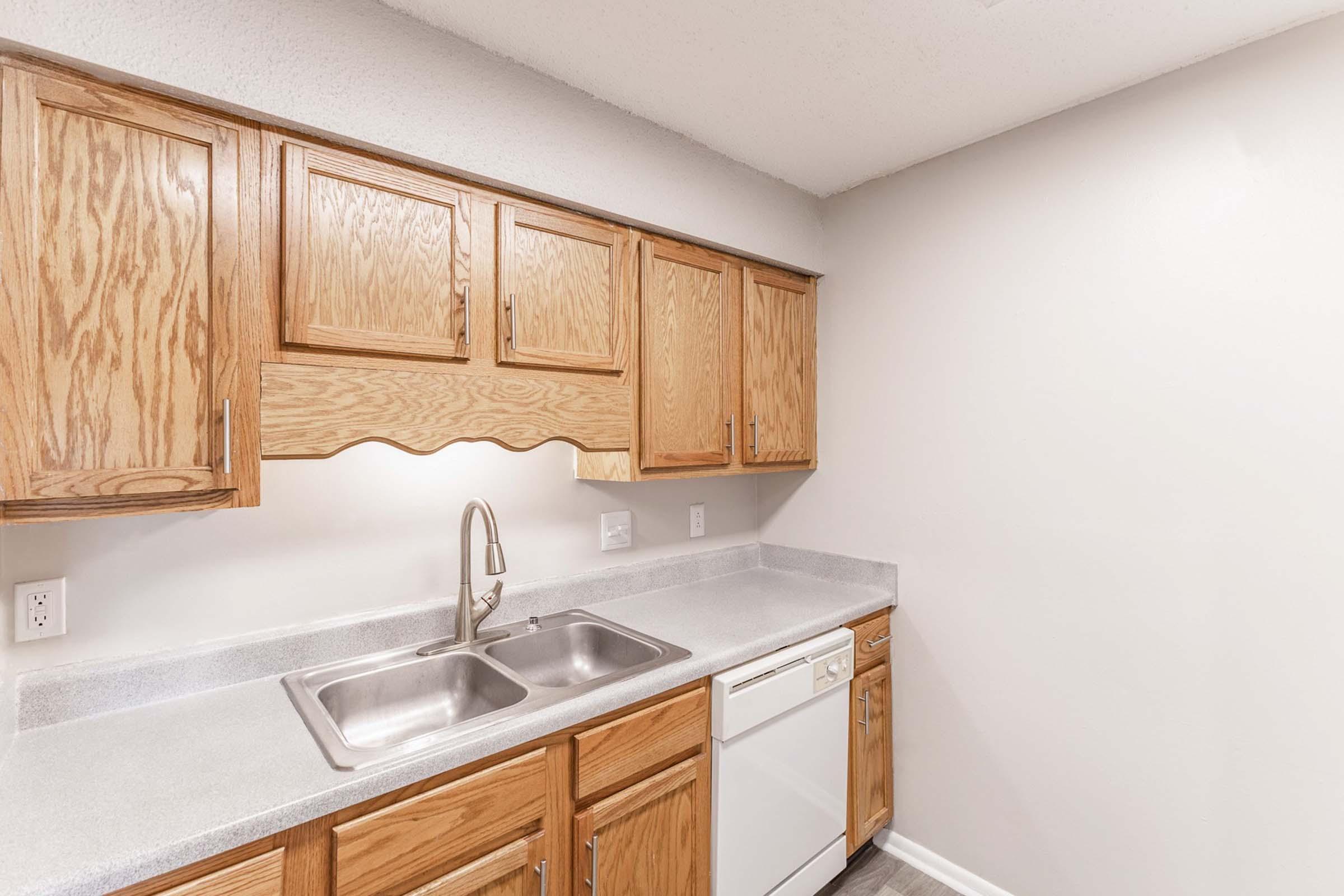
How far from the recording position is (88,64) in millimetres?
1037

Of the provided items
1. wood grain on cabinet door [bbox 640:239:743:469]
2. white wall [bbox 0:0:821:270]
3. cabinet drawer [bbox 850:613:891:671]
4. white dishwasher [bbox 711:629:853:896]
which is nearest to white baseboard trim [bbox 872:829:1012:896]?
white dishwasher [bbox 711:629:853:896]

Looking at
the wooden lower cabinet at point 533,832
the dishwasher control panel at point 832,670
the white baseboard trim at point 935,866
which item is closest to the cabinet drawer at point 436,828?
the wooden lower cabinet at point 533,832

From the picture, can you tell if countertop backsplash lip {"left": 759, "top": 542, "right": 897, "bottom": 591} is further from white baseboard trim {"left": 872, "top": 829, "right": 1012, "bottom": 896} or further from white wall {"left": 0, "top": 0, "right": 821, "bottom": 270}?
white wall {"left": 0, "top": 0, "right": 821, "bottom": 270}

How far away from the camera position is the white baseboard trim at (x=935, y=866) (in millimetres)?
1963

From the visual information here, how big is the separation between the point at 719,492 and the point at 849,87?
1.48m

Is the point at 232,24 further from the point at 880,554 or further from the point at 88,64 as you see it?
the point at 880,554

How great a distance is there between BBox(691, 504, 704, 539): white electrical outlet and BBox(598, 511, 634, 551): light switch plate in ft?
0.97

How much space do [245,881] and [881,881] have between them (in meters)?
1.92

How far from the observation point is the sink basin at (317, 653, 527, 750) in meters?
1.47

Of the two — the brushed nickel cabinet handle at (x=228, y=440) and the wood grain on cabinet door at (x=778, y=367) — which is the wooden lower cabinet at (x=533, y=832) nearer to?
the brushed nickel cabinet handle at (x=228, y=440)

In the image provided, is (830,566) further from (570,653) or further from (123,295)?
(123,295)

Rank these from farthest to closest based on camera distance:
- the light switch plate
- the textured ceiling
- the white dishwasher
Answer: the light switch plate, the white dishwasher, the textured ceiling

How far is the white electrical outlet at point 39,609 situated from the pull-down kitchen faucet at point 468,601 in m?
0.71

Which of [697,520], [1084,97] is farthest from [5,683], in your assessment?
[1084,97]
